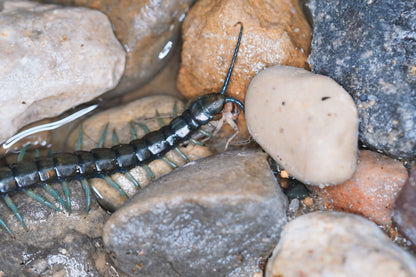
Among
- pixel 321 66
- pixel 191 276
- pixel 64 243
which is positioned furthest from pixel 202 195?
pixel 321 66

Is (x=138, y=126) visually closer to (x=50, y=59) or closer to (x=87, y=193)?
(x=87, y=193)

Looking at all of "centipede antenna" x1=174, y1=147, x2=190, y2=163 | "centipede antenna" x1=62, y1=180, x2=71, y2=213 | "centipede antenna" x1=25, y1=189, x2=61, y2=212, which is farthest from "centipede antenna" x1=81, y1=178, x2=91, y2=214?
"centipede antenna" x1=174, y1=147, x2=190, y2=163

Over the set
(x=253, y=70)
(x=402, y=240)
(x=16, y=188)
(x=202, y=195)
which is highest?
(x=253, y=70)

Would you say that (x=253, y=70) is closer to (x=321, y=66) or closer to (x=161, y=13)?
(x=321, y=66)

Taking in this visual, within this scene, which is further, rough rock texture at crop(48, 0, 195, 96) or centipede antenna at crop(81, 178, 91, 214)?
rough rock texture at crop(48, 0, 195, 96)

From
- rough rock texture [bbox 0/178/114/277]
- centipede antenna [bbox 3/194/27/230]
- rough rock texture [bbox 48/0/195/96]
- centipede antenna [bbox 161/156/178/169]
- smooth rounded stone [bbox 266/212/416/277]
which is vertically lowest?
rough rock texture [bbox 0/178/114/277]

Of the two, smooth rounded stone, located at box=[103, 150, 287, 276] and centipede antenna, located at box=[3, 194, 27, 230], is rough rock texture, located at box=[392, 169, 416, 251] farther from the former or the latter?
centipede antenna, located at box=[3, 194, 27, 230]

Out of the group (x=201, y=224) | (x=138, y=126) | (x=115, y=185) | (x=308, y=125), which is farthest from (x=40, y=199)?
(x=308, y=125)
